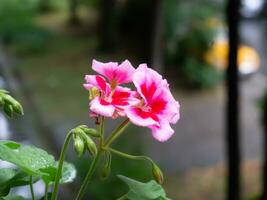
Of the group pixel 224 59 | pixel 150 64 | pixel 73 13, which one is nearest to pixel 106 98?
pixel 150 64

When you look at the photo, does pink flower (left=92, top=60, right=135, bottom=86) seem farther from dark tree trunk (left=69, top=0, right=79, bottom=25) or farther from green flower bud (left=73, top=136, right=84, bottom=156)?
dark tree trunk (left=69, top=0, right=79, bottom=25)

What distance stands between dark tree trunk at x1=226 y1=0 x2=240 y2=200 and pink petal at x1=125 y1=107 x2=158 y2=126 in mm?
3236

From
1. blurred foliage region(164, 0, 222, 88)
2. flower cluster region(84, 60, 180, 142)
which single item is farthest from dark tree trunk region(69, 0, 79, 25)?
flower cluster region(84, 60, 180, 142)

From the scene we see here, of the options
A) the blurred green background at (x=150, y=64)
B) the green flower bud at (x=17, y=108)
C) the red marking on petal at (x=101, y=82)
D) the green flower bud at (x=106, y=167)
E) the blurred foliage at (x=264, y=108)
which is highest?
the red marking on petal at (x=101, y=82)

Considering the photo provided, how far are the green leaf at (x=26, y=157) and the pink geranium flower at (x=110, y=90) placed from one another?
5.0 inches

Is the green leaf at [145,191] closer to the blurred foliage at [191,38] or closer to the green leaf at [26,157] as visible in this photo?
the green leaf at [26,157]

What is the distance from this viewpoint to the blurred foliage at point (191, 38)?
10000mm

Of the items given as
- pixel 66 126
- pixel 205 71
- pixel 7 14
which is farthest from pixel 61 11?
pixel 66 126

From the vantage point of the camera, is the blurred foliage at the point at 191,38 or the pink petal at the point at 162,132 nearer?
the pink petal at the point at 162,132

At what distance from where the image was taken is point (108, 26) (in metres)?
12.0

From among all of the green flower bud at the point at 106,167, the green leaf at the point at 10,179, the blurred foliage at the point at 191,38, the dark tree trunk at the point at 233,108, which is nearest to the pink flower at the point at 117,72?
the green flower bud at the point at 106,167

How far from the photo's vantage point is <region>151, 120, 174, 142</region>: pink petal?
72 cm

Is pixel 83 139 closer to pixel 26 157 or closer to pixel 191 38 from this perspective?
pixel 26 157

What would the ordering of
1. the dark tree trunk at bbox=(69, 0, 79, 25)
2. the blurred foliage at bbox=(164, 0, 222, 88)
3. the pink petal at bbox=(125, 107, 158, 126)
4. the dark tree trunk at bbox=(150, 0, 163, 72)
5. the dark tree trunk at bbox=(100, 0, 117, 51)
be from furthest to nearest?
the dark tree trunk at bbox=(69, 0, 79, 25), the dark tree trunk at bbox=(100, 0, 117, 51), the blurred foliage at bbox=(164, 0, 222, 88), the dark tree trunk at bbox=(150, 0, 163, 72), the pink petal at bbox=(125, 107, 158, 126)
